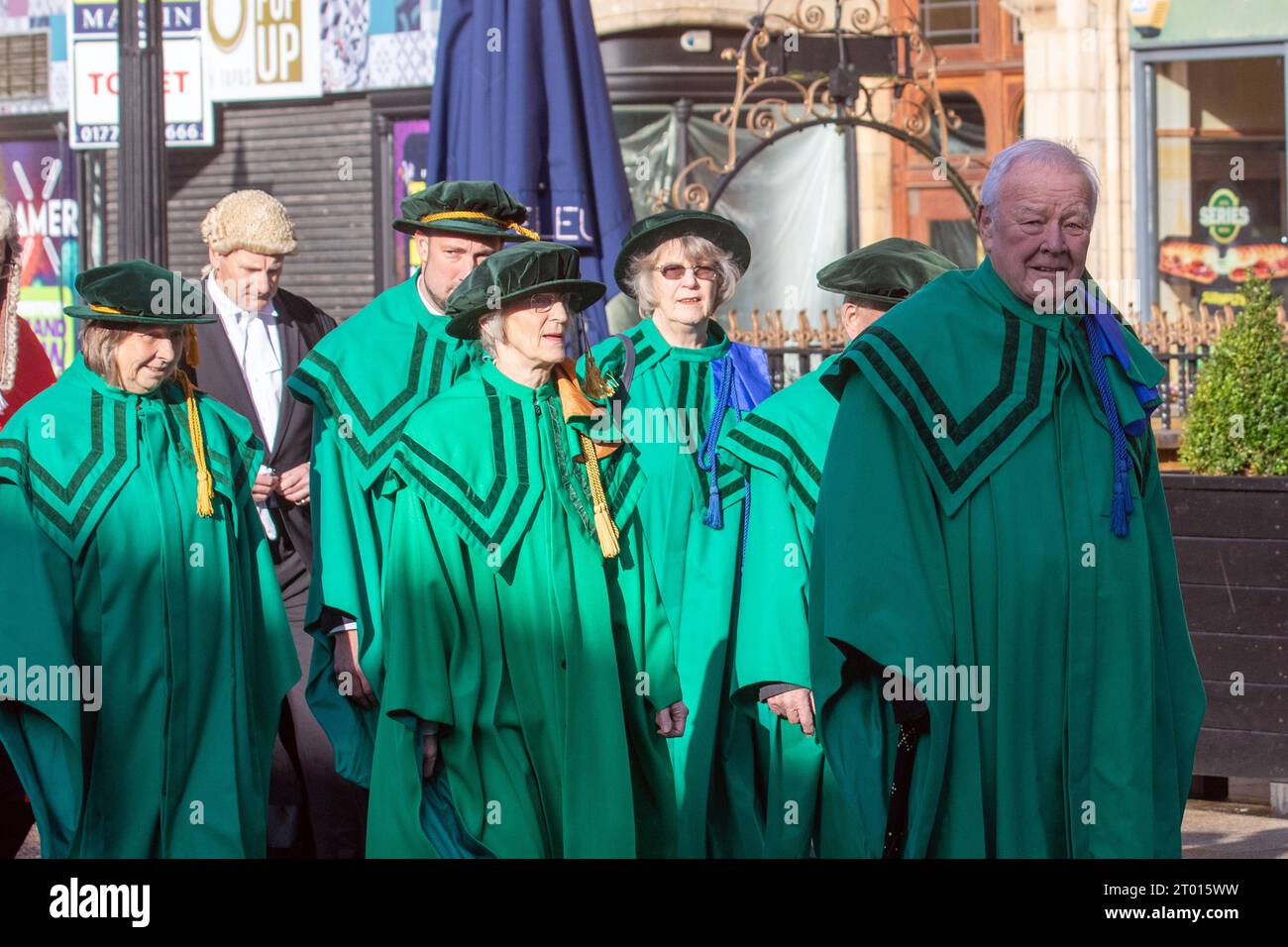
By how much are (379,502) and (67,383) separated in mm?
933

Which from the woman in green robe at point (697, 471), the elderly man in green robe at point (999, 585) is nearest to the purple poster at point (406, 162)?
the woman in green robe at point (697, 471)

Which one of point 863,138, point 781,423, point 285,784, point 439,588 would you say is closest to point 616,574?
point 439,588

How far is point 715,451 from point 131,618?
183 centimetres

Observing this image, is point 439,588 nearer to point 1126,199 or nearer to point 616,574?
point 616,574

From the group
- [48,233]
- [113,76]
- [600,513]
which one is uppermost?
[113,76]

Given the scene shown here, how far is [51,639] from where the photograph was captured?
224 inches

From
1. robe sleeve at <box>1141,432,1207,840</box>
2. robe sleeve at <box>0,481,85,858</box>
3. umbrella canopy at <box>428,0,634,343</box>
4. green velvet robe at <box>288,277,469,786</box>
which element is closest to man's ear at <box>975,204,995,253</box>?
robe sleeve at <box>1141,432,1207,840</box>

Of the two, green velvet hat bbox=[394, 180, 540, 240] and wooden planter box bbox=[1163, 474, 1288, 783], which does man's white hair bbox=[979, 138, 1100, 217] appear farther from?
wooden planter box bbox=[1163, 474, 1288, 783]

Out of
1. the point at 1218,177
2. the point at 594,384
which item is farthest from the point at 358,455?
the point at 1218,177

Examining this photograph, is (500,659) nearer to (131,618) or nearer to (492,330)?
(492,330)

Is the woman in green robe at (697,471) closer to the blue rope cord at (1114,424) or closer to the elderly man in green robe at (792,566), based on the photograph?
the elderly man in green robe at (792,566)

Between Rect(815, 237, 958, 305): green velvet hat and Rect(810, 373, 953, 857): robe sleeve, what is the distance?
1.86 meters

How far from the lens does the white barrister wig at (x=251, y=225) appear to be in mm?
6969

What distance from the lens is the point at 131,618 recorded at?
593 centimetres
